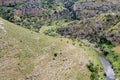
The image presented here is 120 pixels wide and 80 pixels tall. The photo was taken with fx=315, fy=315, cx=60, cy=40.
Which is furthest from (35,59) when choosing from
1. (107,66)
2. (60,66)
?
(107,66)

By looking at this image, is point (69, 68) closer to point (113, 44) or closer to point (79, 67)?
point (79, 67)

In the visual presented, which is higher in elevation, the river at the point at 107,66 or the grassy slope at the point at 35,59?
the grassy slope at the point at 35,59

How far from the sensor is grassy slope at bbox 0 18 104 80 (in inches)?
3620

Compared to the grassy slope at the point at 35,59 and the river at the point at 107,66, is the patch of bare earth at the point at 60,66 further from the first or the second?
the river at the point at 107,66

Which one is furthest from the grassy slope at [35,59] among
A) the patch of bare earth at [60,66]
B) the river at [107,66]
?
the river at [107,66]

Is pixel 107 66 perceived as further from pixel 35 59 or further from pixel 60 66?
pixel 35 59

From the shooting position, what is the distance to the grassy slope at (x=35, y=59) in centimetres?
9194

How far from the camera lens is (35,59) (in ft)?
333

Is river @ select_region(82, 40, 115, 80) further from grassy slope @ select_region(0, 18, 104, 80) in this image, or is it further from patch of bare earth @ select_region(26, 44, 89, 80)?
patch of bare earth @ select_region(26, 44, 89, 80)

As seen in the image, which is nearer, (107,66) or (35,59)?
(35,59)

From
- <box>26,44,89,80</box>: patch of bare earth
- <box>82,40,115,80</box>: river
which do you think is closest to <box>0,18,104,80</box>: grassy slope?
<box>26,44,89,80</box>: patch of bare earth

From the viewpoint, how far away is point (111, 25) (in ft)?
582

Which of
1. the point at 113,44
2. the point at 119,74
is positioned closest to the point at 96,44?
the point at 113,44

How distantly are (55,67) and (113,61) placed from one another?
40564 mm
